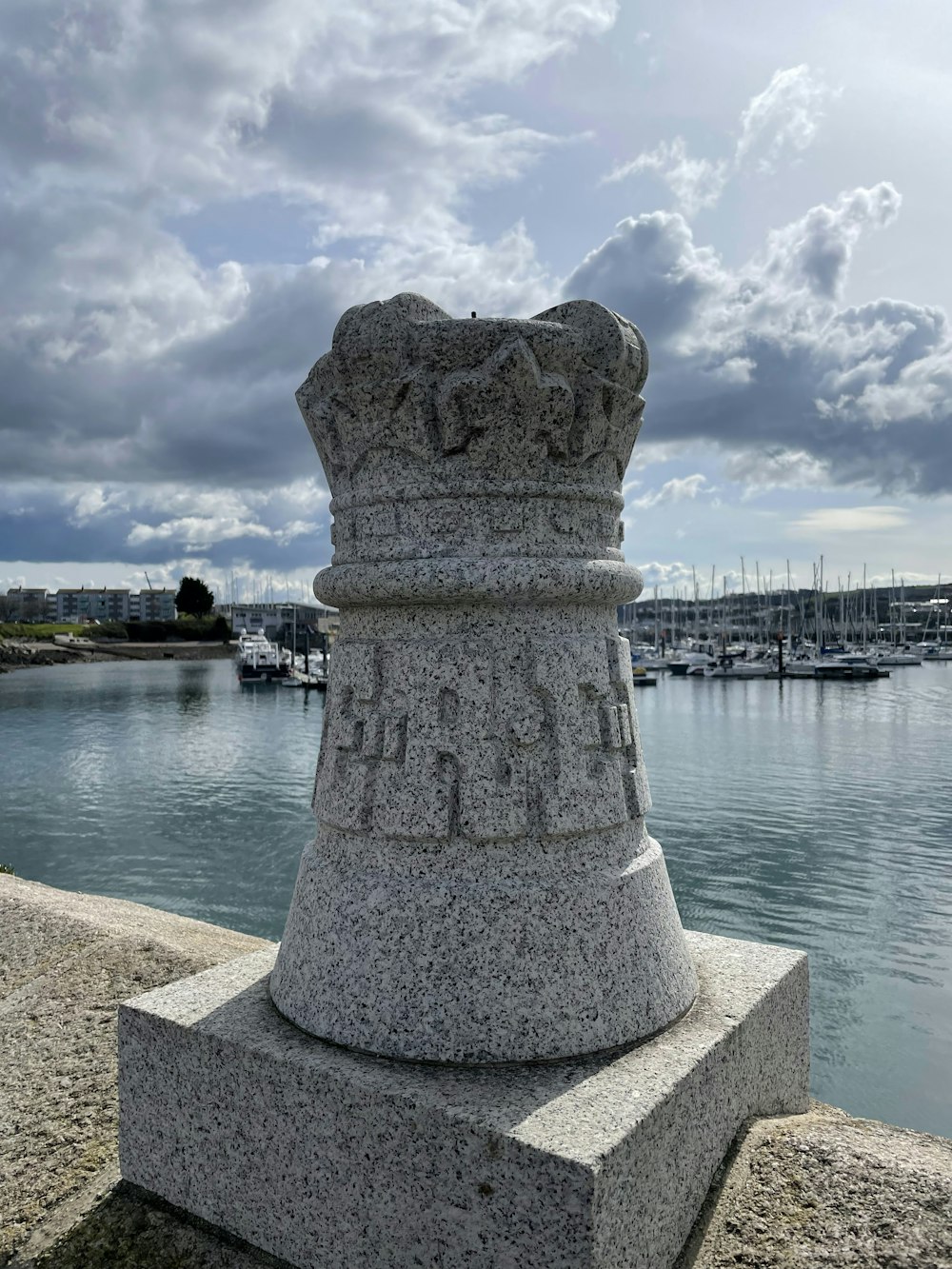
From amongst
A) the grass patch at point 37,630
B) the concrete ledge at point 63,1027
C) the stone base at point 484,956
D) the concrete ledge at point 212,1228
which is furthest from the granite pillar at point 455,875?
the grass patch at point 37,630

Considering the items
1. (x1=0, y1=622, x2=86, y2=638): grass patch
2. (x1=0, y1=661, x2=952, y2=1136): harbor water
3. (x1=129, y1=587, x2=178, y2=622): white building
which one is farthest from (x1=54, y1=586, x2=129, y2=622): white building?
(x1=0, y1=661, x2=952, y2=1136): harbor water

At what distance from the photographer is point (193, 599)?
115625 mm

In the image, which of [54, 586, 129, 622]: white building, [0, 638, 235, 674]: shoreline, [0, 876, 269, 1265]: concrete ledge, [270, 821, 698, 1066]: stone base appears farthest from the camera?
[54, 586, 129, 622]: white building

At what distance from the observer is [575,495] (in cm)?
334

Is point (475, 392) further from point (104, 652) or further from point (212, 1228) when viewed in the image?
point (104, 652)

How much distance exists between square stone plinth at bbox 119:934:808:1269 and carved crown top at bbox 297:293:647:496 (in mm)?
1830

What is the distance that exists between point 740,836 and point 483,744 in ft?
50.7

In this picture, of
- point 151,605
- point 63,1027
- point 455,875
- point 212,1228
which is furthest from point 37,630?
point 455,875

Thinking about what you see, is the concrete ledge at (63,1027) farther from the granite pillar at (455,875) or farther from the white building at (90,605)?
A: the white building at (90,605)

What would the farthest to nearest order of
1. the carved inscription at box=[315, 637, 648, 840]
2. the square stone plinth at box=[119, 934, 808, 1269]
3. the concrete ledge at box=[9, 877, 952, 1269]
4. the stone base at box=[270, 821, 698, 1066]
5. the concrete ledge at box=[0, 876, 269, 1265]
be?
the concrete ledge at box=[0, 876, 269, 1265], the carved inscription at box=[315, 637, 648, 840], the stone base at box=[270, 821, 698, 1066], the concrete ledge at box=[9, 877, 952, 1269], the square stone plinth at box=[119, 934, 808, 1269]

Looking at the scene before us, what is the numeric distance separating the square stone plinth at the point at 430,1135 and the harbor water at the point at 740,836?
221 inches

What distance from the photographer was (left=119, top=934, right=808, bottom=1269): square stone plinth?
250 centimetres

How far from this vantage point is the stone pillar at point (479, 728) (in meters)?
3.06

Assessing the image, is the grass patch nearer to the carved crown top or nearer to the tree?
the tree
